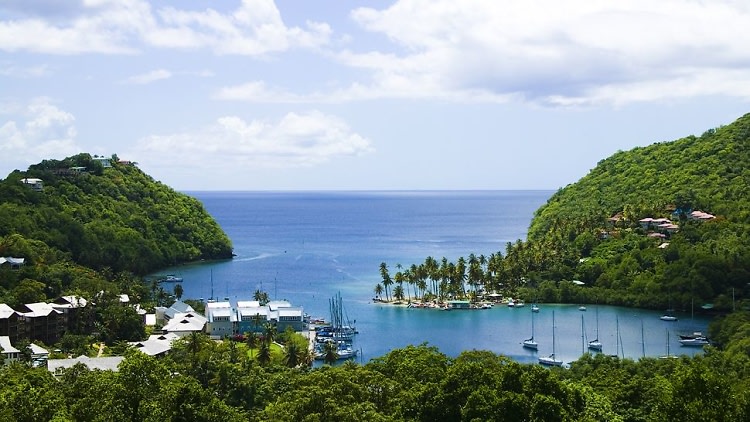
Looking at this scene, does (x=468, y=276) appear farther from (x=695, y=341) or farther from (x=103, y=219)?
(x=103, y=219)

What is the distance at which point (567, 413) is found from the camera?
2291cm

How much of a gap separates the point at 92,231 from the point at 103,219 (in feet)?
27.8

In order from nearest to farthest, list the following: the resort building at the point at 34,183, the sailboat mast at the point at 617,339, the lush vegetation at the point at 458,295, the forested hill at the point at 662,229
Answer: the lush vegetation at the point at 458,295
the sailboat mast at the point at 617,339
the forested hill at the point at 662,229
the resort building at the point at 34,183

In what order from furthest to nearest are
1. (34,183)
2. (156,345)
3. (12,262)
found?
(34,183)
(12,262)
(156,345)

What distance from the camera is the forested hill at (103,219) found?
8044 cm

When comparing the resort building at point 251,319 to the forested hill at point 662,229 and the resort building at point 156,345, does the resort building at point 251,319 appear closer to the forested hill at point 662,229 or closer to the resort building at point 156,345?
the resort building at point 156,345

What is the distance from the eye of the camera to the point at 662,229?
284 ft

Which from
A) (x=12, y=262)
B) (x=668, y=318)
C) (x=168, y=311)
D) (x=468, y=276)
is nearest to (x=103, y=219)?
(x=12, y=262)

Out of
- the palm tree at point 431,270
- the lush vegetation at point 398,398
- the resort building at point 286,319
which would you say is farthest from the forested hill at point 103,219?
the lush vegetation at point 398,398

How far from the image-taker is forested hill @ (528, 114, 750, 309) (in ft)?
236

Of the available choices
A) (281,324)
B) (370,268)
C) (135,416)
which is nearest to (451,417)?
(135,416)

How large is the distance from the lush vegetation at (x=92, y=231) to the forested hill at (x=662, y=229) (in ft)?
141

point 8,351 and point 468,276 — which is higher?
point 8,351

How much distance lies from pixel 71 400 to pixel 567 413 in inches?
636
